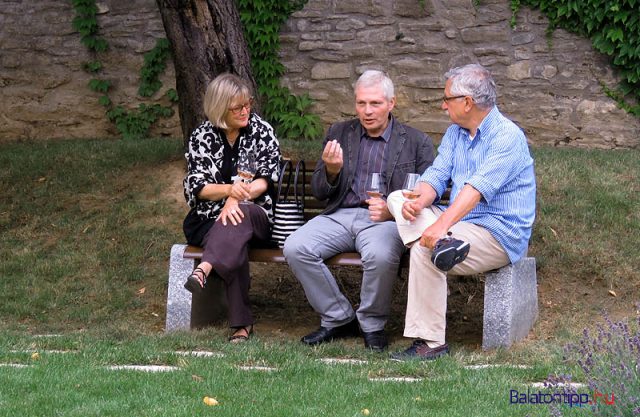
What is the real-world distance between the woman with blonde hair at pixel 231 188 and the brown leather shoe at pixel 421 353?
3.14ft

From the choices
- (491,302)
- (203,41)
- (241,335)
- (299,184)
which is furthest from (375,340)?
(203,41)

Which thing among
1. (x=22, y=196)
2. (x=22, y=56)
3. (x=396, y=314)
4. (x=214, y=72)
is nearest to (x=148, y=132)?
(x=22, y=56)

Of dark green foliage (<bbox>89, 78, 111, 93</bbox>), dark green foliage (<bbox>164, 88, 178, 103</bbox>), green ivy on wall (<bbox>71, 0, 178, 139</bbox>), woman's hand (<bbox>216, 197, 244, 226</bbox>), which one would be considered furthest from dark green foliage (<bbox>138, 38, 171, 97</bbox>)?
woman's hand (<bbox>216, 197, 244, 226</bbox>)

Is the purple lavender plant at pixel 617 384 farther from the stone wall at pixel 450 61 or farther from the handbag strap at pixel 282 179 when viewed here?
the stone wall at pixel 450 61

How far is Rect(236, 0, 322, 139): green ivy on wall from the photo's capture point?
970 cm

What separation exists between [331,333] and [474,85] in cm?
154

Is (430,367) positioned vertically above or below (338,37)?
below

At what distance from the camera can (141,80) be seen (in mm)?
10180

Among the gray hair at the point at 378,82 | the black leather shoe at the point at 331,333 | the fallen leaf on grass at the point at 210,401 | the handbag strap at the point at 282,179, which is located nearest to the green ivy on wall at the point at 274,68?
the handbag strap at the point at 282,179

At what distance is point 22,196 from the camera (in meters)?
8.35

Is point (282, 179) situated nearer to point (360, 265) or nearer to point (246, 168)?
point (246, 168)

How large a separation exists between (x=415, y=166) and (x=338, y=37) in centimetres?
425

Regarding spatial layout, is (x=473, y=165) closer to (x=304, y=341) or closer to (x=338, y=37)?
(x=304, y=341)

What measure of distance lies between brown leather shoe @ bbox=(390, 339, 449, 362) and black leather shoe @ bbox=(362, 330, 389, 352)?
0.81 feet
